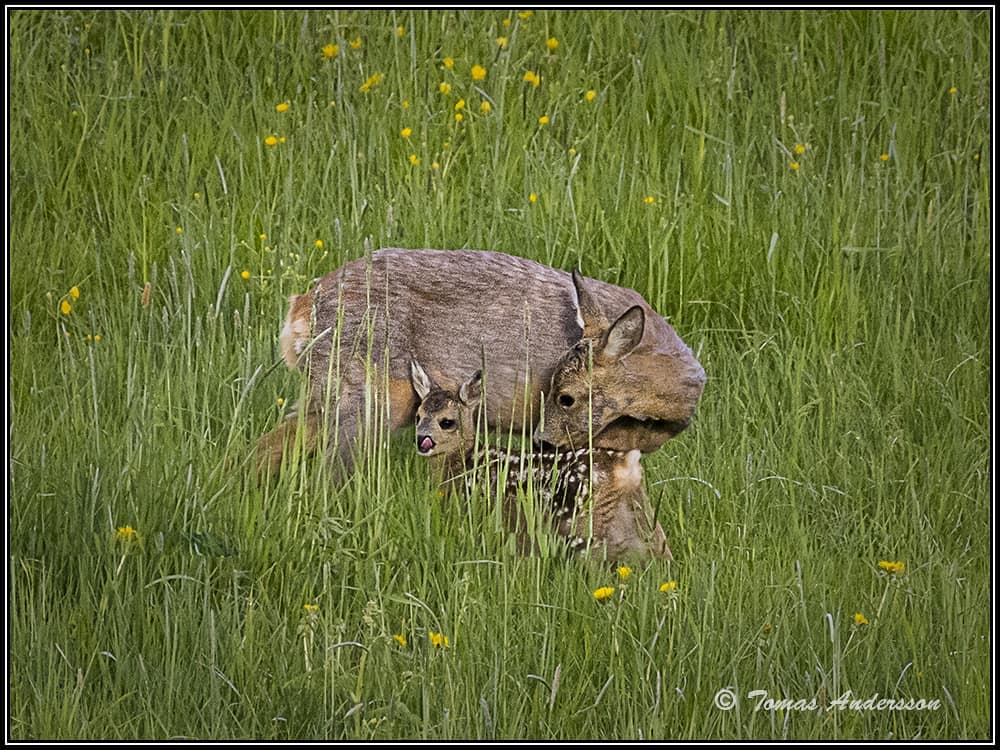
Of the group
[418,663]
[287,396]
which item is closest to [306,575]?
[418,663]

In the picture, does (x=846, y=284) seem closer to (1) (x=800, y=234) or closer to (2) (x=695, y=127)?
(1) (x=800, y=234)

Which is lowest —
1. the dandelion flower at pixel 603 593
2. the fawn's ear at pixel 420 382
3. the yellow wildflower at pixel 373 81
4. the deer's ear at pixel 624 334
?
the dandelion flower at pixel 603 593

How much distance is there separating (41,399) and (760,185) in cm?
307

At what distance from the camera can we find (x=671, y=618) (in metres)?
4.28

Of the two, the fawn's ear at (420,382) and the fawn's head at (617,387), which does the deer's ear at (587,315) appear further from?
the fawn's ear at (420,382)

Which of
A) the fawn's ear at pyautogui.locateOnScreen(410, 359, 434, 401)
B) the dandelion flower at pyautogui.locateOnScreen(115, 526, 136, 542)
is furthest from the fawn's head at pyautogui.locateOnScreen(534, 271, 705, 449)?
the dandelion flower at pyautogui.locateOnScreen(115, 526, 136, 542)

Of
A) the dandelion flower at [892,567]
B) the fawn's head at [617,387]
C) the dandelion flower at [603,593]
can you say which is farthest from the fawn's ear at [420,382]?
the dandelion flower at [892,567]

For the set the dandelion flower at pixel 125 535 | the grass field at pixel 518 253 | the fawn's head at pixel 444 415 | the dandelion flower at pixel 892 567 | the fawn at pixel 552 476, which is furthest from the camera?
the fawn's head at pixel 444 415

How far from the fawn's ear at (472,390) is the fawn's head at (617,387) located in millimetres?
267

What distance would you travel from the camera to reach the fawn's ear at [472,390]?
521 centimetres

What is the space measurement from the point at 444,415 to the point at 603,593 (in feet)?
3.72

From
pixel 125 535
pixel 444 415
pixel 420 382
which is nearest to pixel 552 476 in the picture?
pixel 444 415

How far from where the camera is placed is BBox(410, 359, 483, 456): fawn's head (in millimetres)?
5164

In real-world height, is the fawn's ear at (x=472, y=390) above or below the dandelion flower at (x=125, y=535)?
above
